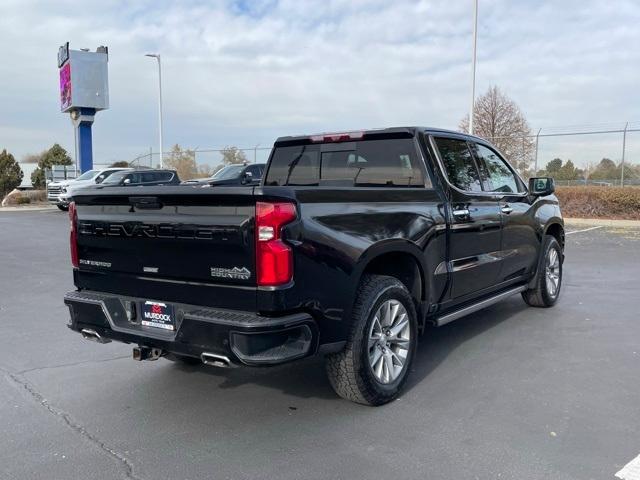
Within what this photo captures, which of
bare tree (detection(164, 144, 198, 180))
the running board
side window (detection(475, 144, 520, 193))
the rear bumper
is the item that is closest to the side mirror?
side window (detection(475, 144, 520, 193))

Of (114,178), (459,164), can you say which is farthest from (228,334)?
(114,178)

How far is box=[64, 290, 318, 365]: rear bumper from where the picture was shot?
11.0 feet

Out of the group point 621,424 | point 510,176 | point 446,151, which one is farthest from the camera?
point 510,176

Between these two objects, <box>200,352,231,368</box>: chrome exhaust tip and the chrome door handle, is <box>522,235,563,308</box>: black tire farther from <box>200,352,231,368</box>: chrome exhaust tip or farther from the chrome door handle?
<box>200,352,231,368</box>: chrome exhaust tip

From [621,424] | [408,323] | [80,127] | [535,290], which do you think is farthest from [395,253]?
[80,127]

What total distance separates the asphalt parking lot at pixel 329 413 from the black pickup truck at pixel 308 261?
0.39 m

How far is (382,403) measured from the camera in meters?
4.13

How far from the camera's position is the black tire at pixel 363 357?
3.87 meters

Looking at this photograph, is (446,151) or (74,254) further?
(446,151)

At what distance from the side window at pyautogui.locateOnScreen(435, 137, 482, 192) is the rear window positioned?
35 cm

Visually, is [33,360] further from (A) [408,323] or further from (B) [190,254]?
(A) [408,323]

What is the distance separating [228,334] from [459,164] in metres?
2.90

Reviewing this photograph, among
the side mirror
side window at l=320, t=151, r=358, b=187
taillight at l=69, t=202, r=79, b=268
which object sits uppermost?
side window at l=320, t=151, r=358, b=187

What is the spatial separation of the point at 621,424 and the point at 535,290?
3129 millimetres
